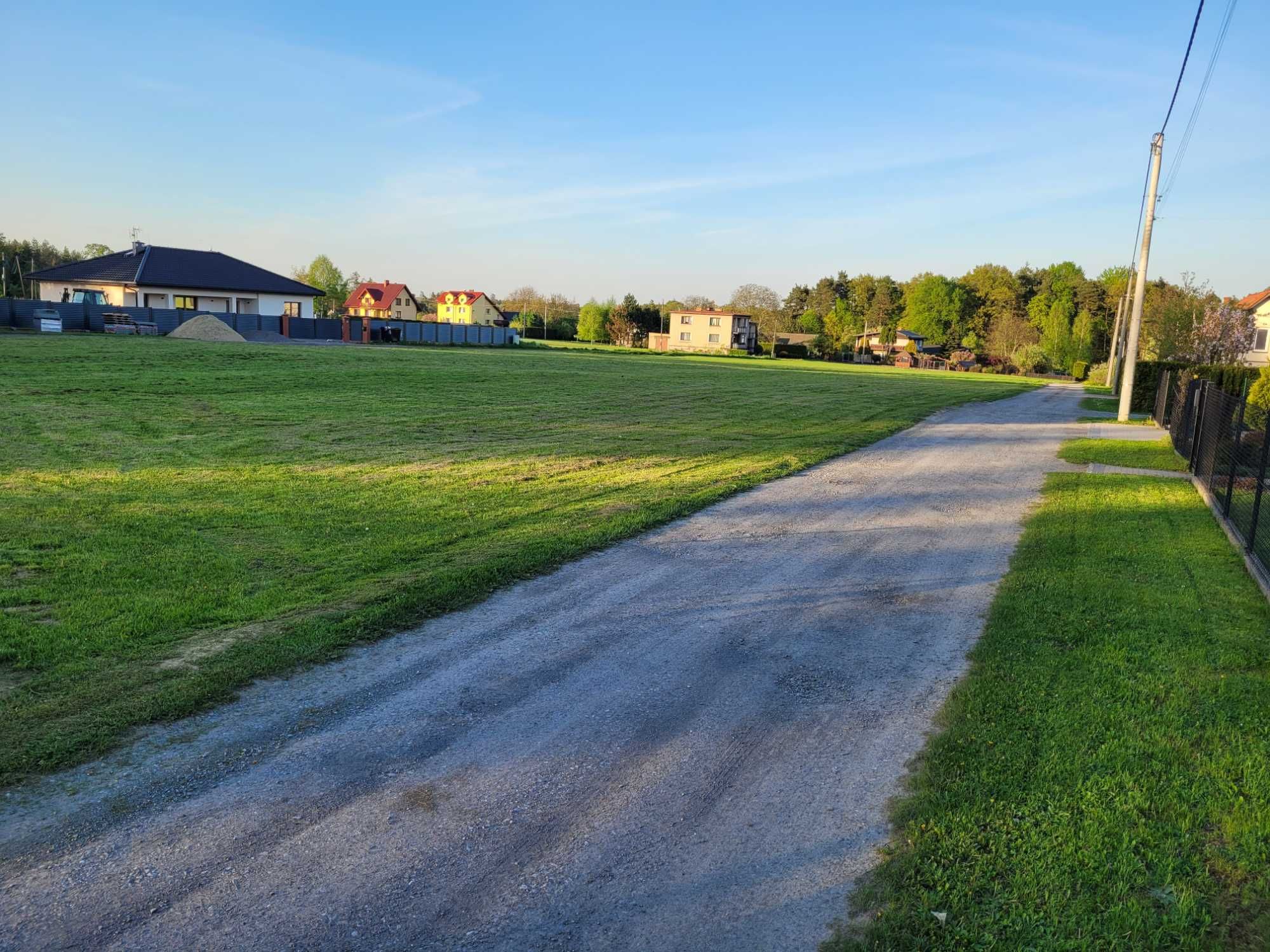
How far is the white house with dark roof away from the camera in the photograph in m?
52.5

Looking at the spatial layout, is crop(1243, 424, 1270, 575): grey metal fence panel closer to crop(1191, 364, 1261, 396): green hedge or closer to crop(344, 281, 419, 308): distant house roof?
crop(1191, 364, 1261, 396): green hedge

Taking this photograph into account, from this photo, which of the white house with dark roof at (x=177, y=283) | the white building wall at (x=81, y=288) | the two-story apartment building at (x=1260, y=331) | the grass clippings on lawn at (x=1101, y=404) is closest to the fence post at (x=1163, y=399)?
the grass clippings on lawn at (x=1101, y=404)

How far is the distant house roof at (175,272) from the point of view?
5275 cm

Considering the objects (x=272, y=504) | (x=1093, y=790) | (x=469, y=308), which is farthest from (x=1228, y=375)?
(x=469, y=308)

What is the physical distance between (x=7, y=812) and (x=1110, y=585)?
8.12 meters

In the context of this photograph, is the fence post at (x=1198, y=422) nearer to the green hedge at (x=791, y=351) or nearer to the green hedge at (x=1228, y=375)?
the green hedge at (x=1228, y=375)

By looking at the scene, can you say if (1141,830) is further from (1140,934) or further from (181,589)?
(181,589)

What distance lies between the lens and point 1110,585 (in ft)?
25.0

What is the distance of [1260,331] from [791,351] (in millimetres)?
48606

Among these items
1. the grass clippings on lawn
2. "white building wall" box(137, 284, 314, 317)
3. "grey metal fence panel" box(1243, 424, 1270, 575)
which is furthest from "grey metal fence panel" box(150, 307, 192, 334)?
"grey metal fence panel" box(1243, 424, 1270, 575)

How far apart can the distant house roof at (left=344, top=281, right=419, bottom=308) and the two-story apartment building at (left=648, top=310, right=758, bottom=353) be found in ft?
100

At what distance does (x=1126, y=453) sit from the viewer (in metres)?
17.4

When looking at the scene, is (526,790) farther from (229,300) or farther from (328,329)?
(229,300)

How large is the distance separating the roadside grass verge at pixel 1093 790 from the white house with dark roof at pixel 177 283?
53.8 m
